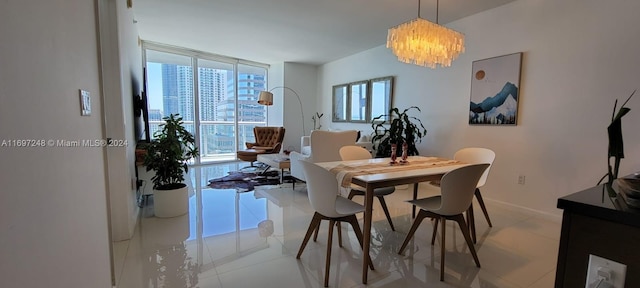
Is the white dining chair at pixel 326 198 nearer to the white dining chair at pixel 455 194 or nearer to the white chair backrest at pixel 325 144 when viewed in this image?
the white dining chair at pixel 455 194

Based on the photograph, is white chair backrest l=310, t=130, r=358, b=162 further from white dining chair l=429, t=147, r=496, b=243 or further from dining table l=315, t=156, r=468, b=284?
white dining chair l=429, t=147, r=496, b=243

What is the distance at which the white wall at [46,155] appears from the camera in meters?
0.63

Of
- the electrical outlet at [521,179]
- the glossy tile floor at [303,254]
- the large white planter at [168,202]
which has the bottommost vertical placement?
the glossy tile floor at [303,254]

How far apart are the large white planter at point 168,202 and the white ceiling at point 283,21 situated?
2320mm

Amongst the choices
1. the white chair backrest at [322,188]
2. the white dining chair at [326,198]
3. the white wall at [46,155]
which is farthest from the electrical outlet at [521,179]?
the white wall at [46,155]

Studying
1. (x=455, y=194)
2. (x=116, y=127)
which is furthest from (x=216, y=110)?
(x=455, y=194)

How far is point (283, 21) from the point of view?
4070mm

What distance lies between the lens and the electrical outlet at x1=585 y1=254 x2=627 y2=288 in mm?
730

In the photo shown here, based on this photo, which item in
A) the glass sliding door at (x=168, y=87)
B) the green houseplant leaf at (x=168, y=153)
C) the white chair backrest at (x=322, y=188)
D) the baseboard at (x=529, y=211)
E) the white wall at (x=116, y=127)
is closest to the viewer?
the white chair backrest at (x=322, y=188)

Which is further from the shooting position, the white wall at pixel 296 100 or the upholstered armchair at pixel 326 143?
the white wall at pixel 296 100

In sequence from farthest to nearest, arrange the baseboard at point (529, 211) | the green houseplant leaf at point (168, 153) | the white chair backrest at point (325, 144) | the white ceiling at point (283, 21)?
1. the white chair backrest at point (325, 144)
2. the white ceiling at point (283, 21)
3. the baseboard at point (529, 211)
4. the green houseplant leaf at point (168, 153)

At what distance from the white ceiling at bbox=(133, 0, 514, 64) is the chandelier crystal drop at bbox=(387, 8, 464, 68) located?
1.05 m

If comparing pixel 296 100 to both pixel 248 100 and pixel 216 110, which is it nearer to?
pixel 248 100

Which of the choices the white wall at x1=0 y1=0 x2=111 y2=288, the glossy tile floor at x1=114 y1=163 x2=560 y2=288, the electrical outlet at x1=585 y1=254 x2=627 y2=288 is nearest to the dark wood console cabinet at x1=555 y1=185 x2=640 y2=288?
the electrical outlet at x1=585 y1=254 x2=627 y2=288
